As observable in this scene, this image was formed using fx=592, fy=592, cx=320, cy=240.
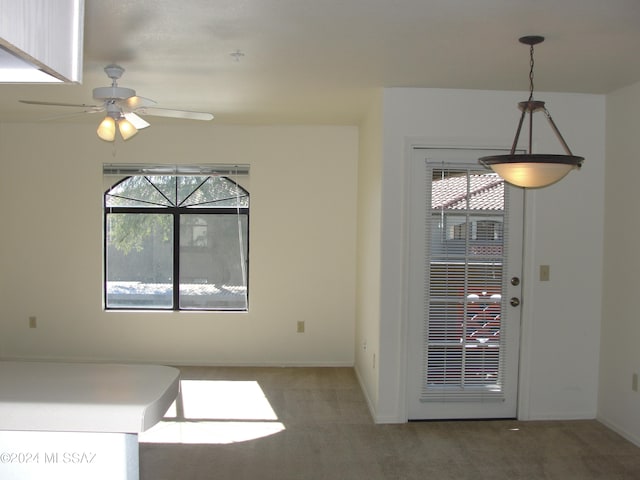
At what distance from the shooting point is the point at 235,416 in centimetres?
420

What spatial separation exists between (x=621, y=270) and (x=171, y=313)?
3.86 meters

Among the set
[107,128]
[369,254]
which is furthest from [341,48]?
[369,254]

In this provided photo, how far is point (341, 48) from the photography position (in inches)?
121

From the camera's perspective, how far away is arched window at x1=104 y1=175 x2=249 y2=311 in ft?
18.8

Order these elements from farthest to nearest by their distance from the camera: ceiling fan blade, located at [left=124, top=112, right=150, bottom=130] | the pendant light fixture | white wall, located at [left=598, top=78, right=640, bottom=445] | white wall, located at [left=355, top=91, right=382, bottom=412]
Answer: white wall, located at [left=355, top=91, right=382, bottom=412] → white wall, located at [left=598, top=78, right=640, bottom=445] → ceiling fan blade, located at [left=124, top=112, right=150, bottom=130] → the pendant light fixture

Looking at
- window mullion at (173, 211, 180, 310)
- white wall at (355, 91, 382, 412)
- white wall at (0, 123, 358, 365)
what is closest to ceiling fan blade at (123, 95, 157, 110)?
white wall at (355, 91, 382, 412)

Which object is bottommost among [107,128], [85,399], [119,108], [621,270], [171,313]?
[171,313]

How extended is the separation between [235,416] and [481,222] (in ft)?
7.22

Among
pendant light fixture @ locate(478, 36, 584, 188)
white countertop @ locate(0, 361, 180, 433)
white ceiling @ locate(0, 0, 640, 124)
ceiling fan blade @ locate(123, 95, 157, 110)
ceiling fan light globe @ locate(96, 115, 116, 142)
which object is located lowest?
white countertop @ locate(0, 361, 180, 433)

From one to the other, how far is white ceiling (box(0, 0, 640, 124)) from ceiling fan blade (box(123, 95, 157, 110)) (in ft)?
0.80

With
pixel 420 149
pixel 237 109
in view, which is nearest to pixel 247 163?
pixel 237 109

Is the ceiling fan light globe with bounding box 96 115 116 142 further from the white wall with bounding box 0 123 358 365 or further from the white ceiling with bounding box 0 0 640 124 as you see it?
the white wall with bounding box 0 123 358 365

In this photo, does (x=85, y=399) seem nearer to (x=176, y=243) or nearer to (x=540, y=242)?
(x=540, y=242)

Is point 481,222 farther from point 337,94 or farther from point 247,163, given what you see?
point 247,163
